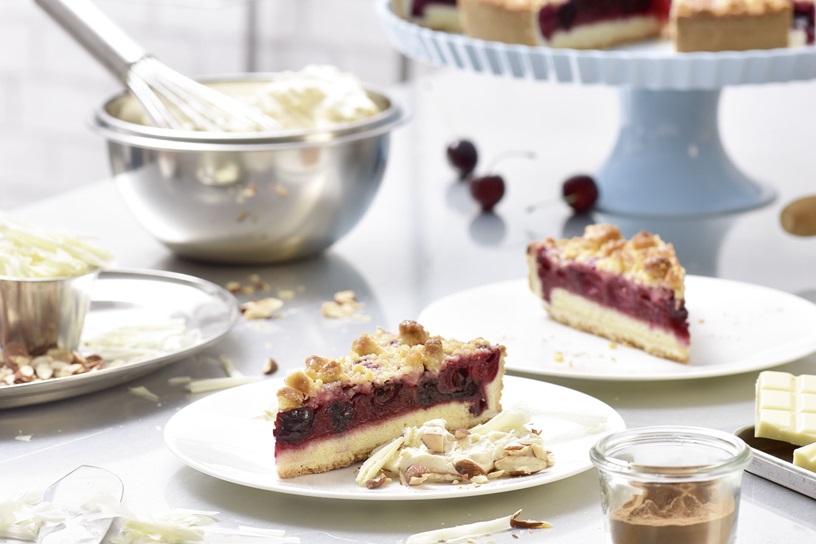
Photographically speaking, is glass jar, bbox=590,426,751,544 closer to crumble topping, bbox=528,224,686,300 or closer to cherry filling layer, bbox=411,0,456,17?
crumble topping, bbox=528,224,686,300

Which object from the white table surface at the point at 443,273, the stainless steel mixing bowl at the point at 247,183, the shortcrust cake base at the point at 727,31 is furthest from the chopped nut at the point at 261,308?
the shortcrust cake base at the point at 727,31

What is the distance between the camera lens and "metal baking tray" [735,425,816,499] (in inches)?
51.0

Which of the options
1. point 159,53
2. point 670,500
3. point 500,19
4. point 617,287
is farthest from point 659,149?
point 159,53

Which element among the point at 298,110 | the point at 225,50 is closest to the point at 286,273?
the point at 298,110

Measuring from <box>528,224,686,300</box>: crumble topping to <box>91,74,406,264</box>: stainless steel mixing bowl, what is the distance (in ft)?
1.21

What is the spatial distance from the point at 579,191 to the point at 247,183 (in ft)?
2.37

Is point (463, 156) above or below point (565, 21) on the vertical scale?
below

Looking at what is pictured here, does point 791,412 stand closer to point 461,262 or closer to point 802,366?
point 802,366

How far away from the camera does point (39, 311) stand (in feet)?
5.33

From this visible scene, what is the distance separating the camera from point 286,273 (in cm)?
217

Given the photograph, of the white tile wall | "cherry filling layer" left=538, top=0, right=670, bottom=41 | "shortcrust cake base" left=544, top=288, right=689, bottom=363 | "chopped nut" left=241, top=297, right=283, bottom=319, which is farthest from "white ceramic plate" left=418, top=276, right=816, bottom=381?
the white tile wall

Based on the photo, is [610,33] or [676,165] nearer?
[676,165]

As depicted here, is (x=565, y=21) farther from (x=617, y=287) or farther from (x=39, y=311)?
(x=39, y=311)

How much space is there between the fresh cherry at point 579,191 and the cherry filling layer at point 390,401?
1041 mm
